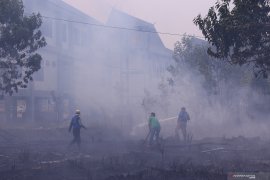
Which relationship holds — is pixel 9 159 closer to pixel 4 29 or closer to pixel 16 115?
pixel 4 29

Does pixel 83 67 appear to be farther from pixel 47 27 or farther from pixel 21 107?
pixel 21 107

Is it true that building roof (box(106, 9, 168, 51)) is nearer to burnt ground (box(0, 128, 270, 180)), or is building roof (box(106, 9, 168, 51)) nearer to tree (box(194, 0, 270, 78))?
burnt ground (box(0, 128, 270, 180))

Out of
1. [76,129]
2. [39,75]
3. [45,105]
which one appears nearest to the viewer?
[76,129]

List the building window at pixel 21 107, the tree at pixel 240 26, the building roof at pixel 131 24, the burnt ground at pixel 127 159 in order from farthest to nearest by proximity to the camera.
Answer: the building roof at pixel 131 24
the building window at pixel 21 107
the burnt ground at pixel 127 159
the tree at pixel 240 26

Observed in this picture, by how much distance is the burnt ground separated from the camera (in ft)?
38.9

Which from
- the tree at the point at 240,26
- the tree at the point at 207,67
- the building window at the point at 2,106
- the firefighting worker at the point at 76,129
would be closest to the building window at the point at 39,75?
the building window at the point at 2,106

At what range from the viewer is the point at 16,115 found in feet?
94.7

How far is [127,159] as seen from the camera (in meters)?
14.9

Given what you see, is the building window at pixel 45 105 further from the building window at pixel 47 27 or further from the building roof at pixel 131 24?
the building roof at pixel 131 24

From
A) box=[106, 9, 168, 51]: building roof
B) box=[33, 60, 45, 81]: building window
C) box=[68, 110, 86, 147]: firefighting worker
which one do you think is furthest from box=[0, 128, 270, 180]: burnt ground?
box=[106, 9, 168, 51]: building roof

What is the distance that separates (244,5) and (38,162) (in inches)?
323

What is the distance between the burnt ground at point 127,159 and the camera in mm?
11852

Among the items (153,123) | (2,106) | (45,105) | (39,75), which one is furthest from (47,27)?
(153,123)

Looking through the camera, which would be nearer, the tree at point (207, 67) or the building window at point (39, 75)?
the tree at point (207, 67)
